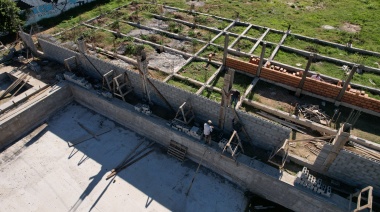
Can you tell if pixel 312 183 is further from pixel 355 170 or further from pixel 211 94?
pixel 211 94

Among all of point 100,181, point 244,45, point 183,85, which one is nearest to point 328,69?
point 244,45

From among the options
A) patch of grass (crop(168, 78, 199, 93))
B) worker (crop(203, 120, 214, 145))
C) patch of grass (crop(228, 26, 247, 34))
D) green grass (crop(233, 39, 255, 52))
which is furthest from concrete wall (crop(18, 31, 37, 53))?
patch of grass (crop(228, 26, 247, 34))

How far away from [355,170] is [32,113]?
1287cm

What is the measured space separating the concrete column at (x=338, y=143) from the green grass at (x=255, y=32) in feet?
32.5

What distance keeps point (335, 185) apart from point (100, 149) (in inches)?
353

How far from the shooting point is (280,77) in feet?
41.8

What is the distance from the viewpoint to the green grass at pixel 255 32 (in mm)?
16656

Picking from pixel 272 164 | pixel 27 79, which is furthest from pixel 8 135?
pixel 272 164

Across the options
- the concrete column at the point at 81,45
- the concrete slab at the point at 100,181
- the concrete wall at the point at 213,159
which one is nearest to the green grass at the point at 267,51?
the concrete wall at the point at 213,159

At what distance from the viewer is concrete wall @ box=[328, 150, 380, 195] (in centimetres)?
811

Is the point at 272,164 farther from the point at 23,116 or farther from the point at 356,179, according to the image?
the point at 23,116

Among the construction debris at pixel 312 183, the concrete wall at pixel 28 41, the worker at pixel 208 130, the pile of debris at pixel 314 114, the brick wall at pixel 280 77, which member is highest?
the concrete wall at pixel 28 41

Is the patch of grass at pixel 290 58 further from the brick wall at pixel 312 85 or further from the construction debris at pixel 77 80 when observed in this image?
the construction debris at pixel 77 80

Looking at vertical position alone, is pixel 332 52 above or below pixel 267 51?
above
